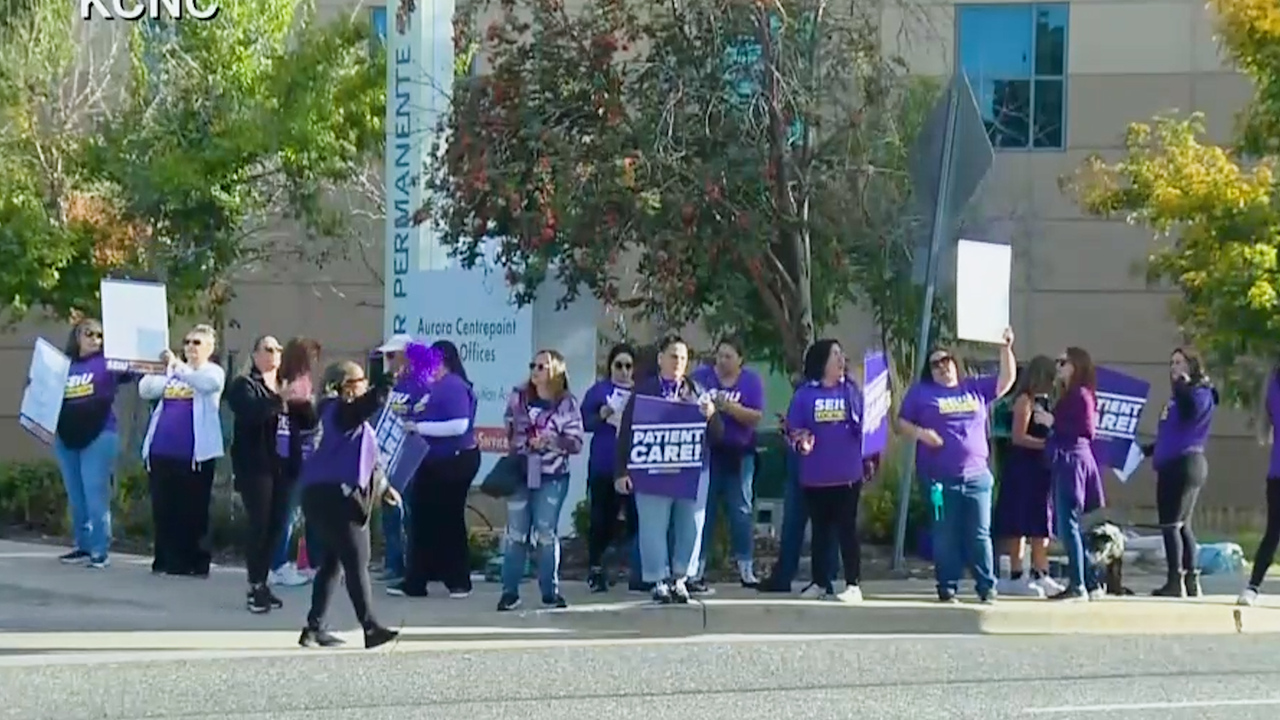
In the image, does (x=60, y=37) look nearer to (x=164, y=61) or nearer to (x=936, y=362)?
(x=164, y=61)

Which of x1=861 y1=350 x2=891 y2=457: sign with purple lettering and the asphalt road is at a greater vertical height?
x1=861 y1=350 x2=891 y2=457: sign with purple lettering

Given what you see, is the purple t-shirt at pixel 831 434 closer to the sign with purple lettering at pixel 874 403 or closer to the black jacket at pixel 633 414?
the sign with purple lettering at pixel 874 403

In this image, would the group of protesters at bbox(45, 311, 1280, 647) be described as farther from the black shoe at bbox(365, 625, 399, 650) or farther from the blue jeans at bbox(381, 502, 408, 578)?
the black shoe at bbox(365, 625, 399, 650)

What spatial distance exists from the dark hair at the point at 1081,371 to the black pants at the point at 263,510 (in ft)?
17.7

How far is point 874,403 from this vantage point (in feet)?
43.9

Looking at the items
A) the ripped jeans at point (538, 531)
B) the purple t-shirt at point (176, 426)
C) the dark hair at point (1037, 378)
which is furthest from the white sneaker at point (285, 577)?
the dark hair at point (1037, 378)

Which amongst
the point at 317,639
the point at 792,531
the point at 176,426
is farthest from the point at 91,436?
the point at 792,531

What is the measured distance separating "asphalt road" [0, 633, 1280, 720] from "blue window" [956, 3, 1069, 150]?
53.2 ft

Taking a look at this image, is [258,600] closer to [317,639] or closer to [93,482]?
[317,639]

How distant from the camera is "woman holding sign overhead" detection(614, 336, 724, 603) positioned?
12.8m

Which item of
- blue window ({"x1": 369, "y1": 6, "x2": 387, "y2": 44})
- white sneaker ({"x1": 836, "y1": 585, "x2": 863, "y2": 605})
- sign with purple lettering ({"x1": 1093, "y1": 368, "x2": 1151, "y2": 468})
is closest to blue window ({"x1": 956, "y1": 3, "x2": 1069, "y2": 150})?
blue window ({"x1": 369, "y1": 6, "x2": 387, "y2": 44})

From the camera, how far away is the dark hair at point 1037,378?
44.8ft

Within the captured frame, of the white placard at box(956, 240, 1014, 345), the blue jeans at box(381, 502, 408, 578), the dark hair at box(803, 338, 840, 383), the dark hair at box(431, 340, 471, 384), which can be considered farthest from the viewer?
the blue jeans at box(381, 502, 408, 578)

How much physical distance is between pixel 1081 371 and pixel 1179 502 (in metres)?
1.25
